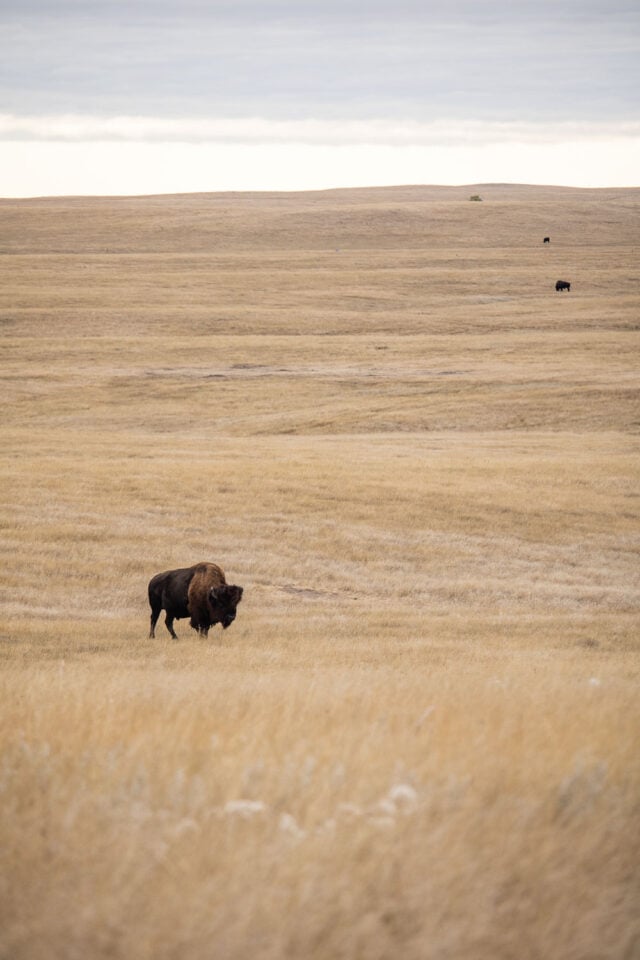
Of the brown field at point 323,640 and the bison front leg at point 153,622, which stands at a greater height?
the brown field at point 323,640

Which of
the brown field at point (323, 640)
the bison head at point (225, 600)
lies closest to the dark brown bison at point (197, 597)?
the bison head at point (225, 600)

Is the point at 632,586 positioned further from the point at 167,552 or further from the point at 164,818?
the point at 164,818

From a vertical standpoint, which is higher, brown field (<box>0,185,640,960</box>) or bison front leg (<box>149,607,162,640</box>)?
brown field (<box>0,185,640,960</box>)

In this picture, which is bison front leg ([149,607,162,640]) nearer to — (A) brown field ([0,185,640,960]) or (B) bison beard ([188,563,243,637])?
(A) brown field ([0,185,640,960])

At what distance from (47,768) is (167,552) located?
16093 millimetres

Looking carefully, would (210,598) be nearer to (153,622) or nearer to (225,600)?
(225,600)

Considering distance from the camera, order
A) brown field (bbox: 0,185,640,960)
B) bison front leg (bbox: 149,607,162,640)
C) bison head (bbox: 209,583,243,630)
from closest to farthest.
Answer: brown field (bbox: 0,185,640,960)
bison head (bbox: 209,583,243,630)
bison front leg (bbox: 149,607,162,640)

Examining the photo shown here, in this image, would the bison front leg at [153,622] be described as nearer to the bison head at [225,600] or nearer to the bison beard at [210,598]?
the bison beard at [210,598]

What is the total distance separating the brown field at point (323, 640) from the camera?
12.2ft

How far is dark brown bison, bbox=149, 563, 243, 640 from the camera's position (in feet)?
47.4

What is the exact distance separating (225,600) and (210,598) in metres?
0.28

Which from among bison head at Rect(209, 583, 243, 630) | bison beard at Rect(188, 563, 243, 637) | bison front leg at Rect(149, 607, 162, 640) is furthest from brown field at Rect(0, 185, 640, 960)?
bison head at Rect(209, 583, 243, 630)

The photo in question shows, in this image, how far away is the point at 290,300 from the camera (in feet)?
241

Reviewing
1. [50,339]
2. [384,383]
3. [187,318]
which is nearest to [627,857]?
[384,383]
